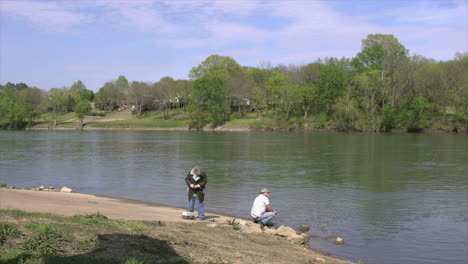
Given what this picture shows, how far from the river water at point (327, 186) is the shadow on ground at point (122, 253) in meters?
5.74

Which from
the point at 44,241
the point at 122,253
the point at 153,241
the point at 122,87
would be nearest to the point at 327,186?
the point at 153,241

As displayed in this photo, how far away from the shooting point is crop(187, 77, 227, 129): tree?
110 meters

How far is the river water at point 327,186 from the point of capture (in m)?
15.2

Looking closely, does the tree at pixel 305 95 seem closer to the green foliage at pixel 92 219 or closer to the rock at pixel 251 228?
the rock at pixel 251 228

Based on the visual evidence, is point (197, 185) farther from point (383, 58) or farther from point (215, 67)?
point (215, 67)

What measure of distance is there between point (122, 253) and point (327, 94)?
97.5 metres

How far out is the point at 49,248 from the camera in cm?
921

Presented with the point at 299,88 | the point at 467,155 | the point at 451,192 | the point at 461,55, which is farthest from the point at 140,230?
the point at 461,55

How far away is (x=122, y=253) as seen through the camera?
9586mm

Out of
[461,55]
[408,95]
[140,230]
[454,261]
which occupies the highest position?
[461,55]

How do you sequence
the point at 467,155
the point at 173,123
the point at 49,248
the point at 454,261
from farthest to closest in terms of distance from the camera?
1. the point at 173,123
2. the point at 467,155
3. the point at 454,261
4. the point at 49,248

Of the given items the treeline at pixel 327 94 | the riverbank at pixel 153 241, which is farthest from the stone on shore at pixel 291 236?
the treeline at pixel 327 94

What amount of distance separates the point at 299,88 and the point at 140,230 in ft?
320

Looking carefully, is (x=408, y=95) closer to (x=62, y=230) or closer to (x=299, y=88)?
(x=299, y=88)
